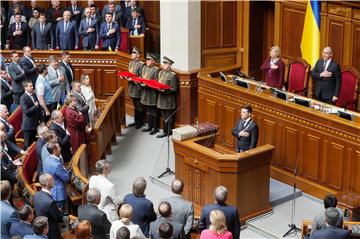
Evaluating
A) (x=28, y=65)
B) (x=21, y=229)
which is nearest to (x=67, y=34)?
(x=28, y=65)

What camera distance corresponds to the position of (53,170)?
985cm

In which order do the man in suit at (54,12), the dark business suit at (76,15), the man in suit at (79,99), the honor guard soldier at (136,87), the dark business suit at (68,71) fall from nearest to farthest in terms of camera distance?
1. the man in suit at (79,99)
2. the dark business suit at (68,71)
3. the honor guard soldier at (136,87)
4. the dark business suit at (76,15)
5. the man in suit at (54,12)

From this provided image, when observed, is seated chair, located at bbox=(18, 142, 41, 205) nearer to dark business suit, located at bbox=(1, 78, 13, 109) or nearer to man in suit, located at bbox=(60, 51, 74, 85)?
dark business suit, located at bbox=(1, 78, 13, 109)

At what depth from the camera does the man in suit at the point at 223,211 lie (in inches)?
331

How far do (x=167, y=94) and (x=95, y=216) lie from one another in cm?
578

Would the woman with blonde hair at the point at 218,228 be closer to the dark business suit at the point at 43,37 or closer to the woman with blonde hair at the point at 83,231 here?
the woman with blonde hair at the point at 83,231

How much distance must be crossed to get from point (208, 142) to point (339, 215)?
12.1 feet

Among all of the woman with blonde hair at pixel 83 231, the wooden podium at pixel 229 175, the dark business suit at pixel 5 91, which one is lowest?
the wooden podium at pixel 229 175

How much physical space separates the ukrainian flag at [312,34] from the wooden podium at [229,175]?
2.40 metres

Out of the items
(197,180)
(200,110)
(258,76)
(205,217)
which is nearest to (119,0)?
(258,76)

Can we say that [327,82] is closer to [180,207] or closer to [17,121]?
[180,207]

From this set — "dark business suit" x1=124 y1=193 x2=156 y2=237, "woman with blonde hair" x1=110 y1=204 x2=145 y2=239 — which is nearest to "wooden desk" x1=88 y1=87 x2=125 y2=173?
"dark business suit" x1=124 y1=193 x2=156 y2=237

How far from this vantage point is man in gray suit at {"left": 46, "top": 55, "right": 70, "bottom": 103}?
13500 millimetres

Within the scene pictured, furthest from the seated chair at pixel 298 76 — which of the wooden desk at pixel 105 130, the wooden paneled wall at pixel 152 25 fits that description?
the wooden paneled wall at pixel 152 25
